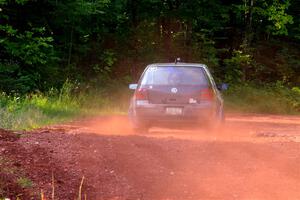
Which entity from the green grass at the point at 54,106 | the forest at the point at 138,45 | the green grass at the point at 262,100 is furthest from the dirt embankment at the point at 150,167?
the green grass at the point at 262,100

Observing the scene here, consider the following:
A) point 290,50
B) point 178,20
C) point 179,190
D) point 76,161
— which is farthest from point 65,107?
point 290,50

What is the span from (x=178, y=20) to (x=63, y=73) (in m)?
8.47

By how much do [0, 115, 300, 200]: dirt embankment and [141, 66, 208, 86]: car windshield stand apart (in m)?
2.36

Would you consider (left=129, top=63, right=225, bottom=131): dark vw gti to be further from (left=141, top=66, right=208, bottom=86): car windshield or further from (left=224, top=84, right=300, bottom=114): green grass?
(left=224, top=84, right=300, bottom=114): green grass

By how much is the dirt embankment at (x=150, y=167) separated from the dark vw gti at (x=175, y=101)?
5.64ft

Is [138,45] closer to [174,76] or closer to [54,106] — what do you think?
[54,106]

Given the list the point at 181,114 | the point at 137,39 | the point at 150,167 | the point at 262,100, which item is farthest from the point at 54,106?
the point at 137,39

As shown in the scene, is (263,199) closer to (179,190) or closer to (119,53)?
(179,190)

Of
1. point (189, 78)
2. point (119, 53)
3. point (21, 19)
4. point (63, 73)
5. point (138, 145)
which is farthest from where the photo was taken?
point (119, 53)

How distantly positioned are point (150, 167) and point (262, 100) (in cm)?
2033

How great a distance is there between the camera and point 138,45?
32000mm

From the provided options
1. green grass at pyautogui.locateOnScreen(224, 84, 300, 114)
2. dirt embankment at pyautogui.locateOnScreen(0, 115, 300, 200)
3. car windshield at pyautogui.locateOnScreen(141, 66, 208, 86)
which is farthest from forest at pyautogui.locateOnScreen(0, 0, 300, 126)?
dirt embankment at pyautogui.locateOnScreen(0, 115, 300, 200)

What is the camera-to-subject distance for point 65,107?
64.7 feet

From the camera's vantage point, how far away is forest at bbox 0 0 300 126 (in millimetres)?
22922
